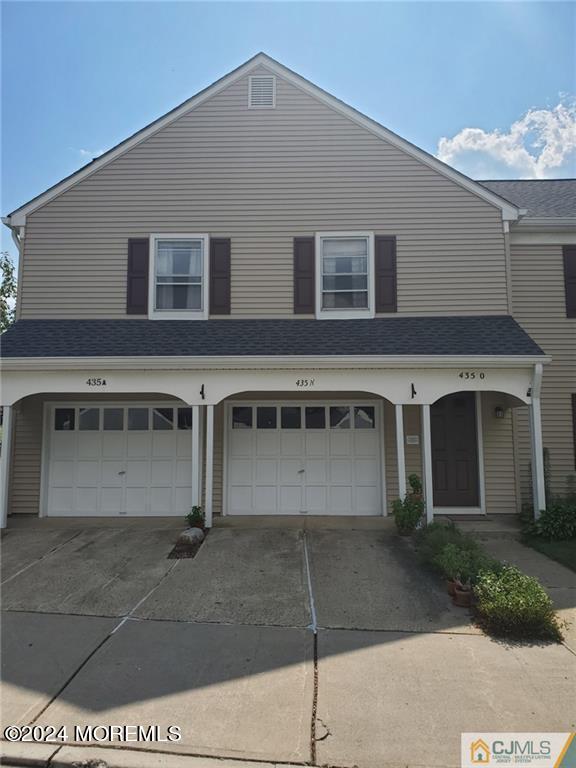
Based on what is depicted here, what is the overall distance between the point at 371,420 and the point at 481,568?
154 inches

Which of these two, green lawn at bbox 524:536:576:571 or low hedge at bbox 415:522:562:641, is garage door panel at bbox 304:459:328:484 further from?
green lawn at bbox 524:536:576:571

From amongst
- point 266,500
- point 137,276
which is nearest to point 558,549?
point 266,500

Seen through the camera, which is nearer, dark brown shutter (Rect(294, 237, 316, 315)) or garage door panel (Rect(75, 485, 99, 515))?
garage door panel (Rect(75, 485, 99, 515))

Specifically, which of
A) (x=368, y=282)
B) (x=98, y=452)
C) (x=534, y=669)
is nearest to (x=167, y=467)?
(x=98, y=452)

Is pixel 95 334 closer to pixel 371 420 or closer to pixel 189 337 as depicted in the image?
pixel 189 337

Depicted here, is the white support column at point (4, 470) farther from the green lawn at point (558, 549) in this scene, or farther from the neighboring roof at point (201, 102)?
the green lawn at point (558, 549)

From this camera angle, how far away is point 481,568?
4.84 metres

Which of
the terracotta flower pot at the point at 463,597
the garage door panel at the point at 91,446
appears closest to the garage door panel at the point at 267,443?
the garage door panel at the point at 91,446

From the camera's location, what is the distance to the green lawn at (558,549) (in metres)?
5.86

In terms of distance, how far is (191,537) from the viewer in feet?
21.1

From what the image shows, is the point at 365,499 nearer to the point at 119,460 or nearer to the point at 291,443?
the point at 291,443

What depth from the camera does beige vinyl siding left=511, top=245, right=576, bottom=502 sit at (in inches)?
331

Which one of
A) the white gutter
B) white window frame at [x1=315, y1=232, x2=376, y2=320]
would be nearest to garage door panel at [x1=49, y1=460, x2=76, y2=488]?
the white gutter

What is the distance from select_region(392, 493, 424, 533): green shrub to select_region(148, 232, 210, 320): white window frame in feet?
17.0
